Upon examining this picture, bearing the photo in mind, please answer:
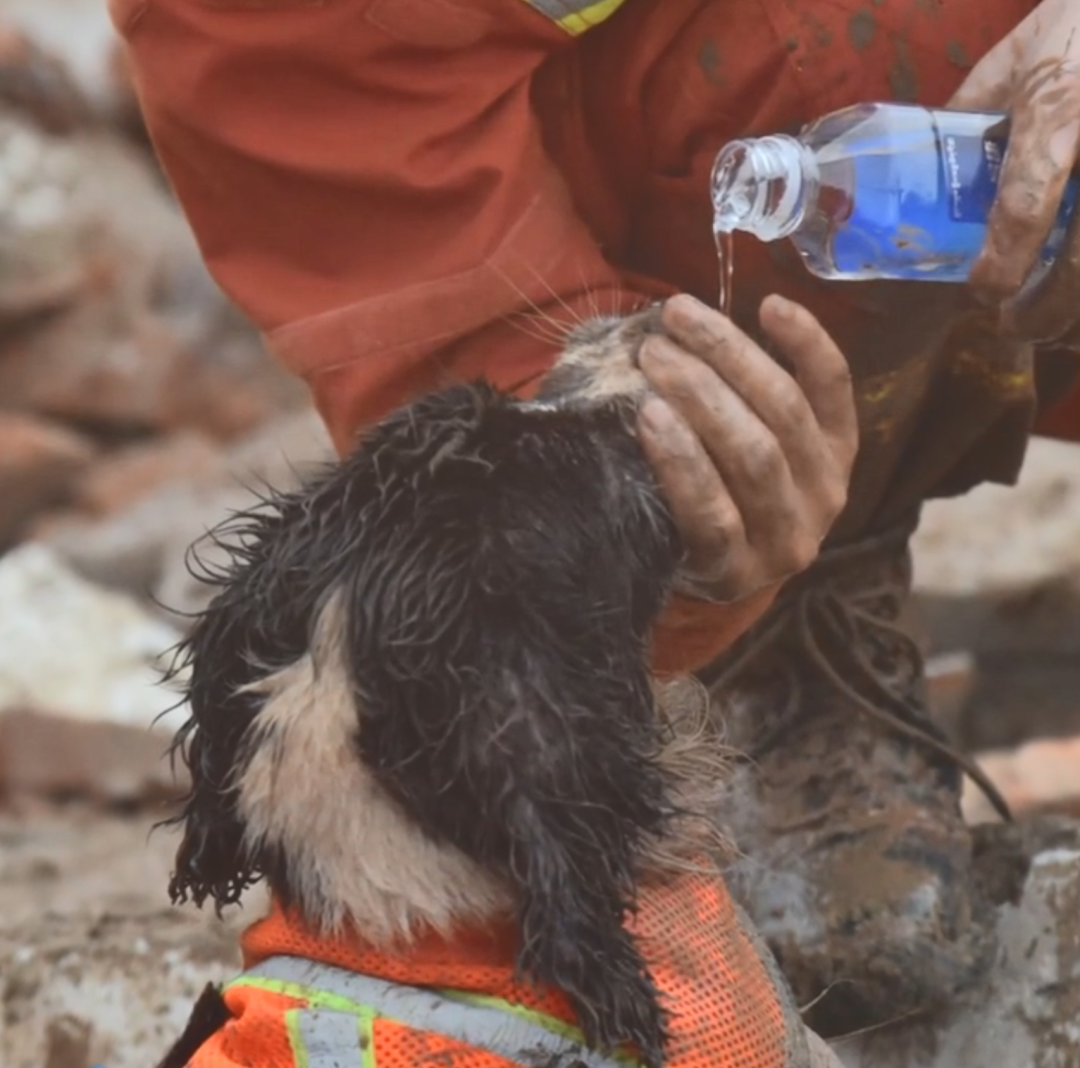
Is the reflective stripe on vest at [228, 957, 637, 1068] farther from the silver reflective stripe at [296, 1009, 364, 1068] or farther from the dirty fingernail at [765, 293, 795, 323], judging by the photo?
the dirty fingernail at [765, 293, 795, 323]

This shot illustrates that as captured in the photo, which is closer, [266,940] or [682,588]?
[266,940]

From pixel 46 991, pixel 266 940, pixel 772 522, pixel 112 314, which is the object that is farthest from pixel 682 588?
pixel 112 314

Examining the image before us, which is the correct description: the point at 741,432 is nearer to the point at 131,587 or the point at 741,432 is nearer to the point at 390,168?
the point at 390,168

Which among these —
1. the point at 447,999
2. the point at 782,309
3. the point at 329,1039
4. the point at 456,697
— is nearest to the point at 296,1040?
the point at 329,1039

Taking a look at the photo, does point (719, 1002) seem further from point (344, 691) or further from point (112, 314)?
point (112, 314)

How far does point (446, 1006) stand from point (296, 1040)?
0.42ft

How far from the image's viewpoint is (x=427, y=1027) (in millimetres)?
1618

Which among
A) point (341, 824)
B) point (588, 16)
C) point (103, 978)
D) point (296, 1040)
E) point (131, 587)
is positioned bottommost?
point (131, 587)

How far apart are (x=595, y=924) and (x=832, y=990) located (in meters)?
0.85

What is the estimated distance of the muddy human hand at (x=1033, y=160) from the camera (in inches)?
69.2

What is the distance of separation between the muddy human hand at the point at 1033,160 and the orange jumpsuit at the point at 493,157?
0.24 meters

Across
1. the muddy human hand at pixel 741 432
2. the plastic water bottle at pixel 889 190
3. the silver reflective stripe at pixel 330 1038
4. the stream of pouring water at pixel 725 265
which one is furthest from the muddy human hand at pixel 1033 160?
the silver reflective stripe at pixel 330 1038

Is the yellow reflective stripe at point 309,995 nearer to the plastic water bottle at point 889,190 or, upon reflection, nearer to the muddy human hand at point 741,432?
the muddy human hand at point 741,432

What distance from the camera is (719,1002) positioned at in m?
1.74
